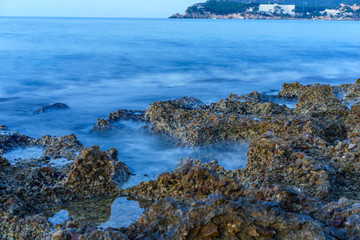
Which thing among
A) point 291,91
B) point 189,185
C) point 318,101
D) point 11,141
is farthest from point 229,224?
point 291,91

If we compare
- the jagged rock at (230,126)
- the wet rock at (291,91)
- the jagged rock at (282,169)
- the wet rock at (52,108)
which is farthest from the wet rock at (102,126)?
the wet rock at (291,91)

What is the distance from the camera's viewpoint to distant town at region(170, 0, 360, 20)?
108 metres

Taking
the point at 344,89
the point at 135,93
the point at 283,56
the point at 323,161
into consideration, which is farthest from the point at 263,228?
the point at 283,56

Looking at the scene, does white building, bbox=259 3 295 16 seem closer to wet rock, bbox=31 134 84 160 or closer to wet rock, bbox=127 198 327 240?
wet rock, bbox=31 134 84 160

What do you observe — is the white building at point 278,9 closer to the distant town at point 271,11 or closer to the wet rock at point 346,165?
the distant town at point 271,11

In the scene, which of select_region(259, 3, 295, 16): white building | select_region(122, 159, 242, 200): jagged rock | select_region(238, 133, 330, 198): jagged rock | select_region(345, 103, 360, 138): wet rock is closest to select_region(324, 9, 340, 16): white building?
select_region(259, 3, 295, 16): white building

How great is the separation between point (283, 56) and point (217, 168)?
1673 cm

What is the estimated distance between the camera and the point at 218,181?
2.65 meters

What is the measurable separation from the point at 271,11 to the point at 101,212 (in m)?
123

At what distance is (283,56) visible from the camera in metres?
19.0

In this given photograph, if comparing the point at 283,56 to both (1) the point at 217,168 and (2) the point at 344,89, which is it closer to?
(2) the point at 344,89

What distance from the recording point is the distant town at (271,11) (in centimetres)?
10806

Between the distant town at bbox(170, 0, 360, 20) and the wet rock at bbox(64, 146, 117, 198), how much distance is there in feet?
382

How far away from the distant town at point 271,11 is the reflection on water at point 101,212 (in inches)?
4591
